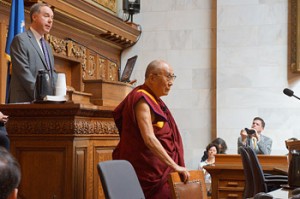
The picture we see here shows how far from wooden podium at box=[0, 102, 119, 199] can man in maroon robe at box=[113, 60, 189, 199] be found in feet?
0.94

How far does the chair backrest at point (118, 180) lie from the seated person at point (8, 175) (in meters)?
1.16

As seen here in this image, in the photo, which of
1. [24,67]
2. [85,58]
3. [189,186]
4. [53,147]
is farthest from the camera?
[85,58]

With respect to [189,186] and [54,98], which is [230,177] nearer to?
[54,98]

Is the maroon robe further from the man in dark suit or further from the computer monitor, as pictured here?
the computer monitor

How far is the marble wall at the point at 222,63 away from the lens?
35.8 ft

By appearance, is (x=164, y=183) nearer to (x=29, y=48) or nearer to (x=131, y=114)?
(x=131, y=114)

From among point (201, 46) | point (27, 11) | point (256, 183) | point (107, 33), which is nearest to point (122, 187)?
point (256, 183)

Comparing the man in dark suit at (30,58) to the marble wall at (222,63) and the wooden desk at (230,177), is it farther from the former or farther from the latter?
the marble wall at (222,63)

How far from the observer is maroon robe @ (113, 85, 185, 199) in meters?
4.81

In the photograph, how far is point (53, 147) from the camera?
4.52 metres

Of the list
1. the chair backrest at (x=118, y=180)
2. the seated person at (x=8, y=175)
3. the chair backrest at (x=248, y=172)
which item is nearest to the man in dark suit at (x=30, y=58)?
the chair backrest at (x=118, y=180)

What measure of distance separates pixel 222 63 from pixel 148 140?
674 cm

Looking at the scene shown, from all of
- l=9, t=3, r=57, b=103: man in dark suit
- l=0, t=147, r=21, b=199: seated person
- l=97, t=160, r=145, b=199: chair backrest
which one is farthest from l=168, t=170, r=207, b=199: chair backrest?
l=0, t=147, r=21, b=199: seated person

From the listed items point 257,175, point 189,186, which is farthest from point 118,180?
point 257,175
